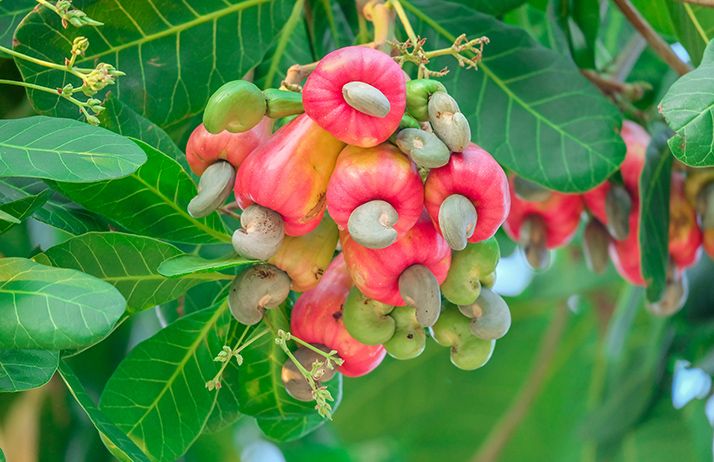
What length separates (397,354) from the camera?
4.06ft

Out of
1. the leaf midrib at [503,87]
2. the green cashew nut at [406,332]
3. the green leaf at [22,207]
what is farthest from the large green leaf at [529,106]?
the green leaf at [22,207]

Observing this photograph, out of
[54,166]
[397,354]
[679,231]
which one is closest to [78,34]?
[54,166]

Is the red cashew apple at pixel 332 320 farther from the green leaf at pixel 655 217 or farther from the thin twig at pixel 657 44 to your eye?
the thin twig at pixel 657 44

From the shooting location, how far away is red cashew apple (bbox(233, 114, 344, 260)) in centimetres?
113

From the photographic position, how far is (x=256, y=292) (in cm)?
119

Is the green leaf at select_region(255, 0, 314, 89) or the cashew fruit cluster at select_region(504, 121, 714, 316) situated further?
the cashew fruit cluster at select_region(504, 121, 714, 316)

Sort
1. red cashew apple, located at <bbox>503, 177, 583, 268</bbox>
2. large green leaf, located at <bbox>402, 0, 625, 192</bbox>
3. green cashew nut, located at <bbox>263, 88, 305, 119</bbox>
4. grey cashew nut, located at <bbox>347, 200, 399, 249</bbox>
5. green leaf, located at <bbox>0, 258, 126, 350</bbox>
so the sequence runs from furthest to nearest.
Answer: red cashew apple, located at <bbox>503, 177, 583, 268</bbox>
large green leaf, located at <bbox>402, 0, 625, 192</bbox>
green cashew nut, located at <bbox>263, 88, 305, 119</bbox>
grey cashew nut, located at <bbox>347, 200, 399, 249</bbox>
green leaf, located at <bbox>0, 258, 126, 350</bbox>

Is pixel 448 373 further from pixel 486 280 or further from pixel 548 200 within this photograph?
pixel 486 280

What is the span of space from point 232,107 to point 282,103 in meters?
0.06

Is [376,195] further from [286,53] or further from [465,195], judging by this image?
[286,53]

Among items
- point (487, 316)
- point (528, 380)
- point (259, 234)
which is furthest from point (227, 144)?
point (528, 380)

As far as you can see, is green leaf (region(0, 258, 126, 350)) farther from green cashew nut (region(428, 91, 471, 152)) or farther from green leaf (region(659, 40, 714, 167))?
green leaf (region(659, 40, 714, 167))

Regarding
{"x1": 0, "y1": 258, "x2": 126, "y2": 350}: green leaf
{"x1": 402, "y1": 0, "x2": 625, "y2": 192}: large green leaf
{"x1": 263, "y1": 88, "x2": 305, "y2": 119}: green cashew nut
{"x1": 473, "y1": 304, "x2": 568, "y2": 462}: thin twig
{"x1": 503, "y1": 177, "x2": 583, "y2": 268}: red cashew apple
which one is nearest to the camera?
{"x1": 0, "y1": 258, "x2": 126, "y2": 350}: green leaf

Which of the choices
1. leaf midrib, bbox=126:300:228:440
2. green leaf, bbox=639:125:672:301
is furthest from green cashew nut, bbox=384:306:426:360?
green leaf, bbox=639:125:672:301
